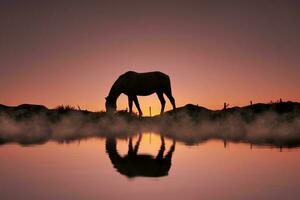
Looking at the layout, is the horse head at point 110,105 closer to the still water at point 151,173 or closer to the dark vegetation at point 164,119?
the dark vegetation at point 164,119

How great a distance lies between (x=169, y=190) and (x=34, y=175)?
315 cm

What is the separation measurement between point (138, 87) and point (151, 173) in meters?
25.1

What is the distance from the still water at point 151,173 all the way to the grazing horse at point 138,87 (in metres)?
19.3

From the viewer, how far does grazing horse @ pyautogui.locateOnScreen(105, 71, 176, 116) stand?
33.2 metres

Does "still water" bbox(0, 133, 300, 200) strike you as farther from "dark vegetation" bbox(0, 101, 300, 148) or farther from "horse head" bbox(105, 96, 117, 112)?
"horse head" bbox(105, 96, 117, 112)

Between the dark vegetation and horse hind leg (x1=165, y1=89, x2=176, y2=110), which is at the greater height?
horse hind leg (x1=165, y1=89, x2=176, y2=110)

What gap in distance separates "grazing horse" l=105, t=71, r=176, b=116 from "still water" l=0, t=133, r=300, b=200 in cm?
1931

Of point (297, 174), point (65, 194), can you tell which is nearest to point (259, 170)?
point (297, 174)

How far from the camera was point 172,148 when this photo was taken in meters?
14.3

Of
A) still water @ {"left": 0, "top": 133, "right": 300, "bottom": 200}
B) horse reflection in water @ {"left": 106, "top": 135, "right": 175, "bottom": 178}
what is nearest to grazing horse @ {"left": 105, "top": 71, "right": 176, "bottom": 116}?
still water @ {"left": 0, "top": 133, "right": 300, "bottom": 200}

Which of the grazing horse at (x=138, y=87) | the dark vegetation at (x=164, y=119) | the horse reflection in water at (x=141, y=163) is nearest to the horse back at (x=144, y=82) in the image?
the grazing horse at (x=138, y=87)

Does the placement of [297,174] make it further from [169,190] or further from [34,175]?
[34,175]

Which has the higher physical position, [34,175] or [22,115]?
[22,115]

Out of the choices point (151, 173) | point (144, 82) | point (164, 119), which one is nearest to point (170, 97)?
point (144, 82)
